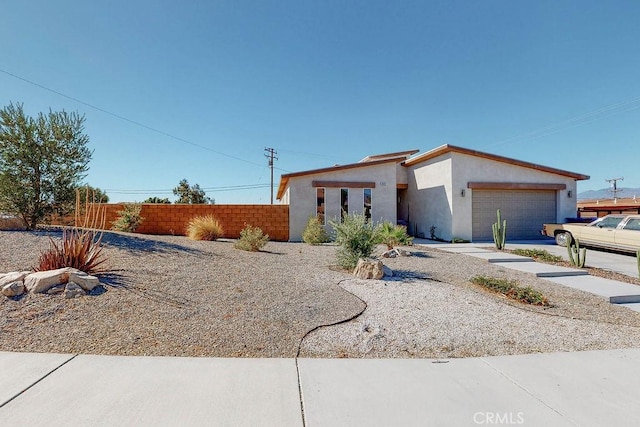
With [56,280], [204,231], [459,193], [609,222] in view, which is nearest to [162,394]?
[56,280]

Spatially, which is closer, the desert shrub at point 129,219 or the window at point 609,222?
the window at point 609,222

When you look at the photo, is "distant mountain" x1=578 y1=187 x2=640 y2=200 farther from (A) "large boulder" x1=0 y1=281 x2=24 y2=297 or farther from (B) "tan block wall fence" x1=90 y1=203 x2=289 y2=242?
(A) "large boulder" x1=0 y1=281 x2=24 y2=297

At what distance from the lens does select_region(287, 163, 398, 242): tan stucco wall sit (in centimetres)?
1486

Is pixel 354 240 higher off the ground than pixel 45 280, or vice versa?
pixel 354 240

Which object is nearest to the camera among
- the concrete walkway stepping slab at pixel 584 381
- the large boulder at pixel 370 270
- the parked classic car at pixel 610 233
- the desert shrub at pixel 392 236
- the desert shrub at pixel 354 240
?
the concrete walkway stepping slab at pixel 584 381

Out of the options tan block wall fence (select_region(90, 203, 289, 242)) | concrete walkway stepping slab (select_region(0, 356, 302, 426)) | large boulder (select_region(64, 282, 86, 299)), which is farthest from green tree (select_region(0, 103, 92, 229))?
concrete walkway stepping slab (select_region(0, 356, 302, 426))

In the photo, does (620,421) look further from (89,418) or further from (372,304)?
(89,418)

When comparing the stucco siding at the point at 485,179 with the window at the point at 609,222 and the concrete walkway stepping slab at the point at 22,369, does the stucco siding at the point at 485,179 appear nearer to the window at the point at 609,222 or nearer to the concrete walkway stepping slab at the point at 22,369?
the window at the point at 609,222

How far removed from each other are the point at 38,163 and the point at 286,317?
9.80m

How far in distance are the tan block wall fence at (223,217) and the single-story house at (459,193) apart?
0.66 metres

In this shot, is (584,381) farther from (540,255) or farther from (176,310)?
(540,255)

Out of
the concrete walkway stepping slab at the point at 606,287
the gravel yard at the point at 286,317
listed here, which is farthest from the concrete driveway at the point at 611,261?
the gravel yard at the point at 286,317

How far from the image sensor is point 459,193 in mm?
14516

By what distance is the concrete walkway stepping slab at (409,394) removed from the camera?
93.2 inches
